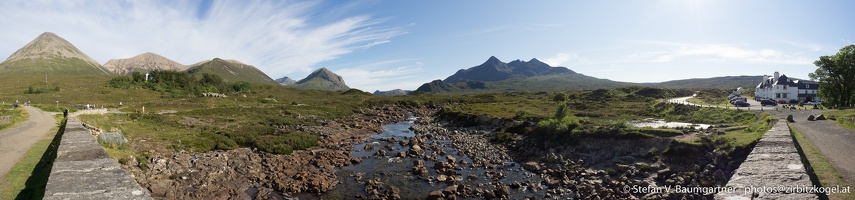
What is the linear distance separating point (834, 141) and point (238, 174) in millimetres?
34670

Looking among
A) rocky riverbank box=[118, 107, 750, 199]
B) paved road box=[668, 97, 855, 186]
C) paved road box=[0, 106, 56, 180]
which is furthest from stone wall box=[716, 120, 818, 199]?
paved road box=[0, 106, 56, 180]


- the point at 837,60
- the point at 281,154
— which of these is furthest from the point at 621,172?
the point at 837,60

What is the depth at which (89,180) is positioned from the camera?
9.39 m

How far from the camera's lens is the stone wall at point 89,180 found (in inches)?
334

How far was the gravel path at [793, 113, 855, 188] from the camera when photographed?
14.4 meters

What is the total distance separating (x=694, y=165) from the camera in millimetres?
22062

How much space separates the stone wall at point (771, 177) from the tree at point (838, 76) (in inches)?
1804

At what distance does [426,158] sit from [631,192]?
51.4 feet

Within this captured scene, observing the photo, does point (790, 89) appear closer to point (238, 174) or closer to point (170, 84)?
point (238, 174)

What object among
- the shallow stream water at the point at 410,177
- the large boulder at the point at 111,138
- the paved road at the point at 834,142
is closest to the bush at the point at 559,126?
the shallow stream water at the point at 410,177

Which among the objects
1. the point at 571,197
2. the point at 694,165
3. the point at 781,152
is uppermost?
the point at 781,152

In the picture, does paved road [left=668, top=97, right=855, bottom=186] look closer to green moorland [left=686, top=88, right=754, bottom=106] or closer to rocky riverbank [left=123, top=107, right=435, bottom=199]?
rocky riverbank [left=123, top=107, right=435, bottom=199]

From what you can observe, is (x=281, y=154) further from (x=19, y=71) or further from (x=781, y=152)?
(x=19, y=71)

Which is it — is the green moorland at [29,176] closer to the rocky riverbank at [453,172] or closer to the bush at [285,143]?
the rocky riverbank at [453,172]
